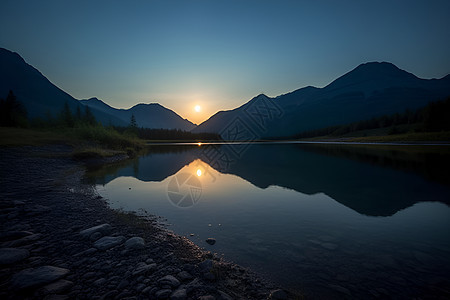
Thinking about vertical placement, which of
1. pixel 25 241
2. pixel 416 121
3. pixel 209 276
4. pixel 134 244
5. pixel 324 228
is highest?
pixel 416 121

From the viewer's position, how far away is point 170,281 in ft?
14.6

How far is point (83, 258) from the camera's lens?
17.2 feet

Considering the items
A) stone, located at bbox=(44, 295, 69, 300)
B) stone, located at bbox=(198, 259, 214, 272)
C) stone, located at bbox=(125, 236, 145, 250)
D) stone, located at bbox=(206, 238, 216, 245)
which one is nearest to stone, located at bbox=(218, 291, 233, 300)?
stone, located at bbox=(198, 259, 214, 272)

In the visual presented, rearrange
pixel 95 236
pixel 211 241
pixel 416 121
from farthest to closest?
pixel 416 121 → pixel 211 241 → pixel 95 236

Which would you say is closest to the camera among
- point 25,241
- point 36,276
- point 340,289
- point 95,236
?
point 36,276

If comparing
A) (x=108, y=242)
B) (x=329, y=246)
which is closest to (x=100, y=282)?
(x=108, y=242)

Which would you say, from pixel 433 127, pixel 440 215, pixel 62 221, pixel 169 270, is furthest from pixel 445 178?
pixel 433 127

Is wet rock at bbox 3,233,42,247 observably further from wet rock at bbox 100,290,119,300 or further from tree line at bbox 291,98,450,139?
tree line at bbox 291,98,450,139

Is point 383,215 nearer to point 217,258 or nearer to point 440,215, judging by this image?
point 440,215

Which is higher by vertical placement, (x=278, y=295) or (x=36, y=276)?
(x=36, y=276)

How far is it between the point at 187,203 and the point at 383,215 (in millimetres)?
10694

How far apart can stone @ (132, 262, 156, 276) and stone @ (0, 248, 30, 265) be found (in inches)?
116

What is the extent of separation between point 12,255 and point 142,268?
334 centimetres

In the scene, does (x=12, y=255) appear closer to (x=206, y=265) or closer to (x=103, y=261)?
(x=103, y=261)
